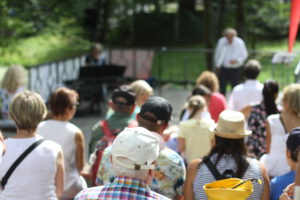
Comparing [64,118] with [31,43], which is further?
[31,43]

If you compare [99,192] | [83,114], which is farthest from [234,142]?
[83,114]

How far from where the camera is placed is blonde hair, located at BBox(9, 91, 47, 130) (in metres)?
4.53

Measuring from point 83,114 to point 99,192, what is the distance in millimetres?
10238

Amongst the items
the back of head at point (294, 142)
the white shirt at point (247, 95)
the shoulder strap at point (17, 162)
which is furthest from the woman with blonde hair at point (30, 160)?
the white shirt at point (247, 95)

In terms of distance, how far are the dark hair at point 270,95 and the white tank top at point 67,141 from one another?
2.42m

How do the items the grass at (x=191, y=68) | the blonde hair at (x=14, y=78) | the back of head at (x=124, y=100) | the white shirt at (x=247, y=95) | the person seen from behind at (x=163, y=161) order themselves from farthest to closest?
1. the grass at (x=191, y=68)
2. the blonde hair at (x=14, y=78)
3. the white shirt at (x=247, y=95)
4. the back of head at (x=124, y=100)
5. the person seen from behind at (x=163, y=161)

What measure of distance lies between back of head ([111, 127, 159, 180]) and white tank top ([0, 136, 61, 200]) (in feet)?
4.35

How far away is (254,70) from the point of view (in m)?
8.12

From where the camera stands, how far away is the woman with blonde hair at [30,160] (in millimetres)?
4426

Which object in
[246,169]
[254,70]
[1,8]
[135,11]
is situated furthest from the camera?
[135,11]

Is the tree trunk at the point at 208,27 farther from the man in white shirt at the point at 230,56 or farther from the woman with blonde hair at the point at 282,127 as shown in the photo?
the woman with blonde hair at the point at 282,127

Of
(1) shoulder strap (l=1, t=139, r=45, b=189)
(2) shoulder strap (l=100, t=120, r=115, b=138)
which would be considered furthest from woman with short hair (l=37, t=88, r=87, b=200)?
(1) shoulder strap (l=1, t=139, r=45, b=189)

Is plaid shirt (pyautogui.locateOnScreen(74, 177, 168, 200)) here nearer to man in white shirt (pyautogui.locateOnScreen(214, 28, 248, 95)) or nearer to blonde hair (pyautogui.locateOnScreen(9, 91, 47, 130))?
blonde hair (pyautogui.locateOnScreen(9, 91, 47, 130))

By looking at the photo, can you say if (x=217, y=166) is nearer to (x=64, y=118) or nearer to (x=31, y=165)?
(x=31, y=165)
